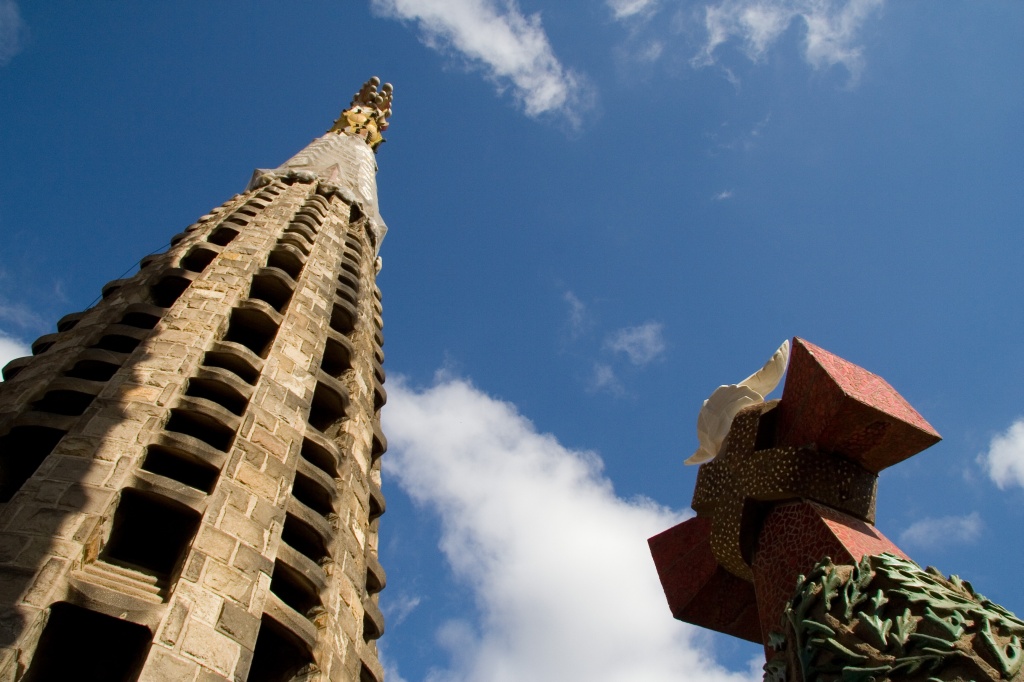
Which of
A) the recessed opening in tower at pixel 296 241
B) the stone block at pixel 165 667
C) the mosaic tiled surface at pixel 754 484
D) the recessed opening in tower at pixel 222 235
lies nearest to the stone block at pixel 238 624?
the stone block at pixel 165 667

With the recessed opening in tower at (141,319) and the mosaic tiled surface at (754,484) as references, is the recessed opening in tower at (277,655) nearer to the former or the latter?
the mosaic tiled surface at (754,484)

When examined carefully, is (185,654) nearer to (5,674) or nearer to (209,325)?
(5,674)

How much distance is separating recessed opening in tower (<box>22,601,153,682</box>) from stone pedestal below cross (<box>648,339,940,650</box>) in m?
4.86

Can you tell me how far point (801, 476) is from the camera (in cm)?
484

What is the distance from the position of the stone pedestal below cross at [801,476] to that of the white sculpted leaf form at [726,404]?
25 centimetres

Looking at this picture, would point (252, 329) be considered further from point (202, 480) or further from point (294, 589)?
point (294, 589)

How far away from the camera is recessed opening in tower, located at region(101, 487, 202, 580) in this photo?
8891mm

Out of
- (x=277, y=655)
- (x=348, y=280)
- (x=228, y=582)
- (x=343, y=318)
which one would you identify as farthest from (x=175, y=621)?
(x=348, y=280)

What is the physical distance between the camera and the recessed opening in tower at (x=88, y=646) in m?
7.27

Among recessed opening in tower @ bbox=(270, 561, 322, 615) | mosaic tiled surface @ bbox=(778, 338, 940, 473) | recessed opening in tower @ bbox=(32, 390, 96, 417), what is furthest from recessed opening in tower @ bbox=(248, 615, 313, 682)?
mosaic tiled surface @ bbox=(778, 338, 940, 473)

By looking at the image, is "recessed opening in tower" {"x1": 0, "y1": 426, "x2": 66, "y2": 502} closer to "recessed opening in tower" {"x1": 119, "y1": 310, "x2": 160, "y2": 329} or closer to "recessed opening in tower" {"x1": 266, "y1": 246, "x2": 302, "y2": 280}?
"recessed opening in tower" {"x1": 119, "y1": 310, "x2": 160, "y2": 329}

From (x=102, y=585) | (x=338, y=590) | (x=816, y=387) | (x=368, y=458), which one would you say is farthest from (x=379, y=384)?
(x=816, y=387)

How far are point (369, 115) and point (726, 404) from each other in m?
42.4

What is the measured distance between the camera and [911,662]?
3387 millimetres
